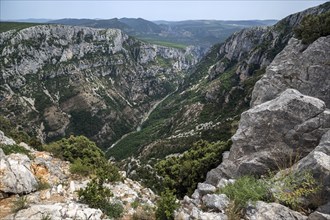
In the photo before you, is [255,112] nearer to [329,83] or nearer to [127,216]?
[329,83]

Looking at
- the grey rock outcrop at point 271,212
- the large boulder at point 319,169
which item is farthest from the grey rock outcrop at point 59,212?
the large boulder at point 319,169

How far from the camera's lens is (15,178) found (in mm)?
19078

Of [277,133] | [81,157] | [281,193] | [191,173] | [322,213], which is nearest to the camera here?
[322,213]

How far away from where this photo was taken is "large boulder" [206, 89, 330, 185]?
77.1 ft

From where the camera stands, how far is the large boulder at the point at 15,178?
18.6 metres

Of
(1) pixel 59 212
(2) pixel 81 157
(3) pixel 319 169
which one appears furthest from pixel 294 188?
(2) pixel 81 157

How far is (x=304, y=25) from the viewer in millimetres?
46688

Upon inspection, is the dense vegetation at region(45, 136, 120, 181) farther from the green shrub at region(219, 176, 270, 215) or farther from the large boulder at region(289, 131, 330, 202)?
the large boulder at region(289, 131, 330, 202)

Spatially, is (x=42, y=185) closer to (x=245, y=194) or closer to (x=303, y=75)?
(x=245, y=194)

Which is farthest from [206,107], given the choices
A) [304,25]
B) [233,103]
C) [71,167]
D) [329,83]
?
[71,167]

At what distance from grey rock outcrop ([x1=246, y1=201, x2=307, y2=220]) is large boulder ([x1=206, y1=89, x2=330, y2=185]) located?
884cm

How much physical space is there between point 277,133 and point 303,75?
16153 mm

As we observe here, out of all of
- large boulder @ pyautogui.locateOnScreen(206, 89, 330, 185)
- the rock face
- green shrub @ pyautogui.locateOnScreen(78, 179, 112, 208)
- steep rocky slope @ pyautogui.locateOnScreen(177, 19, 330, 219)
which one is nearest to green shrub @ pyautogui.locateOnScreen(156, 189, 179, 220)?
steep rocky slope @ pyautogui.locateOnScreen(177, 19, 330, 219)

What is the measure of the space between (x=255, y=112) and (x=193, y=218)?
54.3ft
